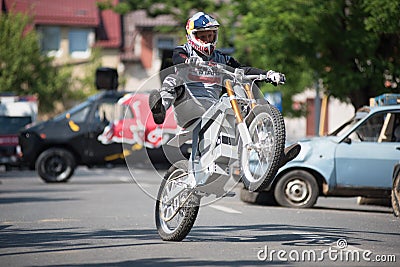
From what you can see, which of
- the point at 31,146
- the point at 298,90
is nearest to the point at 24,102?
the point at 31,146

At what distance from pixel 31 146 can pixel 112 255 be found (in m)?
14.8

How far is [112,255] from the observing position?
8016 millimetres

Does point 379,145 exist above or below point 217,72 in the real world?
below

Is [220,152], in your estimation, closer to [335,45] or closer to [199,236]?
[199,236]

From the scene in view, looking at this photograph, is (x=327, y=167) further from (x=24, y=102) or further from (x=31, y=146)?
(x=24, y=102)

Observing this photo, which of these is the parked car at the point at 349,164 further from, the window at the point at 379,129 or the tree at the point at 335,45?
the tree at the point at 335,45

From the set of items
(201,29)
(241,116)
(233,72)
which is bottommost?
(241,116)

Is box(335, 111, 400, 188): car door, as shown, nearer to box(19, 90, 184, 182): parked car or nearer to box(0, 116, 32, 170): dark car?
box(19, 90, 184, 182): parked car

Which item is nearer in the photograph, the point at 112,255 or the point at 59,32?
the point at 112,255

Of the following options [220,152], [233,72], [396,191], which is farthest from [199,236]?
[396,191]

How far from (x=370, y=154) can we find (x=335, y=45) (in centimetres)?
735

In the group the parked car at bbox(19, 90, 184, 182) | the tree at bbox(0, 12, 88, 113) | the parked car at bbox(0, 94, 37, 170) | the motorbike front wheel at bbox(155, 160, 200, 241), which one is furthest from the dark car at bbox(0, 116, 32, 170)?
the motorbike front wheel at bbox(155, 160, 200, 241)

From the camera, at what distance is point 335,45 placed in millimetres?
20828

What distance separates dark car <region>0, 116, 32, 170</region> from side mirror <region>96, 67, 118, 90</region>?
8.30ft
